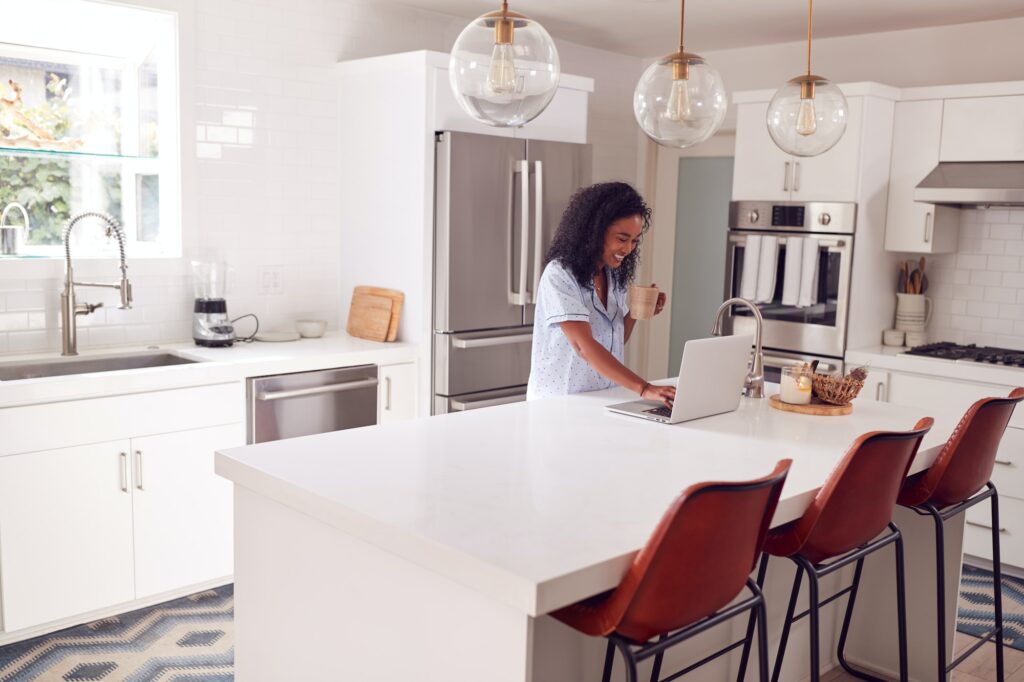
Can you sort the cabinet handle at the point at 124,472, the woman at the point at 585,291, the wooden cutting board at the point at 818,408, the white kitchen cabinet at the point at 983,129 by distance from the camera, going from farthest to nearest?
the white kitchen cabinet at the point at 983,129 → the cabinet handle at the point at 124,472 → the woman at the point at 585,291 → the wooden cutting board at the point at 818,408

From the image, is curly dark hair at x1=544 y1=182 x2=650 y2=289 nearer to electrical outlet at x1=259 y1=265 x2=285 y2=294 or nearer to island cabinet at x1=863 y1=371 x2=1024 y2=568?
electrical outlet at x1=259 y1=265 x2=285 y2=294

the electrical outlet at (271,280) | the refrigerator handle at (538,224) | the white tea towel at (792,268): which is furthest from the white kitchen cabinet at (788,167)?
the electrical outlet at (271,280)

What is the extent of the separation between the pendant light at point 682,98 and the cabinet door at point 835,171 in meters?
2.22

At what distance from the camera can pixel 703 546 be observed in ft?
5.81

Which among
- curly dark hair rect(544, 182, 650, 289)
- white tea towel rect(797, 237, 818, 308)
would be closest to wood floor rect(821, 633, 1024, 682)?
curly dark hair rect(544, 182, 650, 289)

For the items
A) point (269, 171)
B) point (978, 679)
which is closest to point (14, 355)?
point (269, 171)

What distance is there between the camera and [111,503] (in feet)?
11.4

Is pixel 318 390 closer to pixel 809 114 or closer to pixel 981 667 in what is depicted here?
pixel 809 114

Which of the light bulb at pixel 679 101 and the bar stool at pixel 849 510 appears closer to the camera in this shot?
the bar stool at pixel 849 510

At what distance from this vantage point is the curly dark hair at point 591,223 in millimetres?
3238

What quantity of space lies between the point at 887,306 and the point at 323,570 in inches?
150

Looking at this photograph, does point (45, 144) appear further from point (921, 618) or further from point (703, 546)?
point (921, 618)

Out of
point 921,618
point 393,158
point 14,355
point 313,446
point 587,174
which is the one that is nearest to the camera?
point 313,446

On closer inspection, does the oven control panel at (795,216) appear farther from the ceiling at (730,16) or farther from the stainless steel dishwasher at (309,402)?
the stainless steel dishwasher at (309,402)
